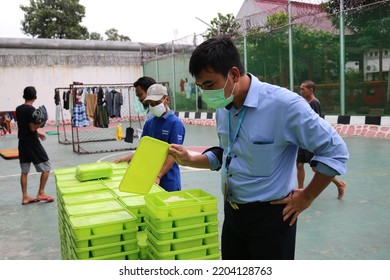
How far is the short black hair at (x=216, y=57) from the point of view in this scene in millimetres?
1627

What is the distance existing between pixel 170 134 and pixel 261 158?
62.7 inches

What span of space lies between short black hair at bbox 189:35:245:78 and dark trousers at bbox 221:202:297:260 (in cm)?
60

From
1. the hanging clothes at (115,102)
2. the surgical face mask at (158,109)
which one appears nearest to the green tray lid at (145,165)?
the surgical face mask at (158,109)

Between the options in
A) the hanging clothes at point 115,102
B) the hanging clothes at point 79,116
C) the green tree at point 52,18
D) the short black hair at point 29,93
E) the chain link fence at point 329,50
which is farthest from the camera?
the green tree at point 52,18

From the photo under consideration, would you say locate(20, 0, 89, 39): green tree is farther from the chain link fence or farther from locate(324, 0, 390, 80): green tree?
locate(324, 0, 390, 80): green tree

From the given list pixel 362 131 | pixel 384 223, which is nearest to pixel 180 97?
pixel 362 131

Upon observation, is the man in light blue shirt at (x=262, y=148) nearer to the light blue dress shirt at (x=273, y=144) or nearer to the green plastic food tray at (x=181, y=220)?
the light blue dress shirt at (x=273, y=144)

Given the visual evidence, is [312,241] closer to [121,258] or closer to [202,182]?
[121,258]

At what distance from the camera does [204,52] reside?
1.64 meters

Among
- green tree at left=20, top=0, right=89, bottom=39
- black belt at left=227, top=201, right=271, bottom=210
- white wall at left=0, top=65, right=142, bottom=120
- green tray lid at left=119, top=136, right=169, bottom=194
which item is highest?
green tree at left=20, top=0, right=89, bottom=39

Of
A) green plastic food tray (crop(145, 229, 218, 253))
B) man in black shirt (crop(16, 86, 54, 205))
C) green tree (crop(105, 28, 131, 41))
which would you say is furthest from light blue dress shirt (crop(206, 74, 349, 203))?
green tree (crop(105, 28, 131, 41))

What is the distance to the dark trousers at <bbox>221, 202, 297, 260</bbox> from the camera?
5.68 feet

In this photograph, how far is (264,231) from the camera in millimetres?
1739

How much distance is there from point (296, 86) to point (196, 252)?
9955 millimetres
